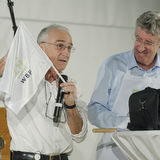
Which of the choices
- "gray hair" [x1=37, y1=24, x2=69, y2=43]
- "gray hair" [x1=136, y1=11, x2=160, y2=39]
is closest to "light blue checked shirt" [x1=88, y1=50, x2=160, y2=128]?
"gray hair" [x1=136, y1=11, x2=160, y2=39]

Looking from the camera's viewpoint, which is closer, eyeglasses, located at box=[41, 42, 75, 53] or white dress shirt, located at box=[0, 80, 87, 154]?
white dress shirt, located at box=[0, 80, 87, 154]

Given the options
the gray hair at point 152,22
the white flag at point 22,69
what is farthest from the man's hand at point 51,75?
the gray hair at point 152,22

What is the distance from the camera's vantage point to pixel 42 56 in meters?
2.96

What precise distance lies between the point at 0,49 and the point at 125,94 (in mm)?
987

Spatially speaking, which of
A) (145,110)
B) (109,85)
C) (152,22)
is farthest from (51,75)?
(145,110)

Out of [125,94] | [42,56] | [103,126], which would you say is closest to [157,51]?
[125,94]

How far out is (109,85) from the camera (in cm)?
325

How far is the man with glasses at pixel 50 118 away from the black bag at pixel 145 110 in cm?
80

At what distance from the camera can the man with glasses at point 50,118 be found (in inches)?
113

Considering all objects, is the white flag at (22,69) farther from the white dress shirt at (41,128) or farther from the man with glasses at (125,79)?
the man with glasses at (125,79)

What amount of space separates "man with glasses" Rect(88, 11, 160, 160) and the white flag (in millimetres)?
Answer: 533

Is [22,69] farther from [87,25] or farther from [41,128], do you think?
[87,25]

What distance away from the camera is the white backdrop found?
3.21 meters

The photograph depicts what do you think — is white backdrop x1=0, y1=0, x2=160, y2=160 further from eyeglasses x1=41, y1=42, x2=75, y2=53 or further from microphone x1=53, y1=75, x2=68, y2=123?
microphone x1=53, y1=75, x2=68, y2=123
